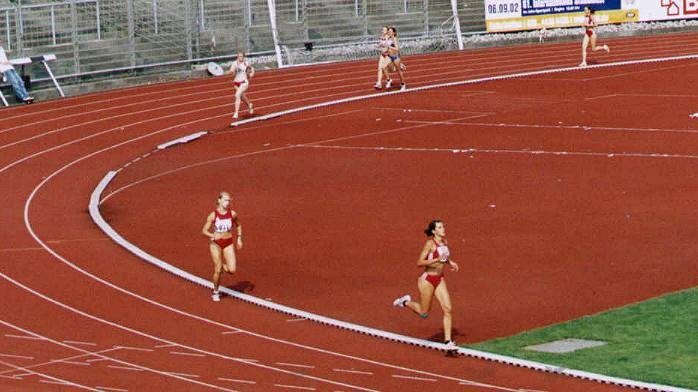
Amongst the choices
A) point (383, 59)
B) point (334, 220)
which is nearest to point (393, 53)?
point (383, 59)

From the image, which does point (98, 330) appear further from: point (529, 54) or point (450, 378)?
point (529, 54)

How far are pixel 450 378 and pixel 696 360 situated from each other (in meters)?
2.87

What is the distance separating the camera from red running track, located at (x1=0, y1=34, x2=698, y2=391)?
795 inches

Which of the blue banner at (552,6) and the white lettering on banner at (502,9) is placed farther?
the white lettering on banner at (502,9)

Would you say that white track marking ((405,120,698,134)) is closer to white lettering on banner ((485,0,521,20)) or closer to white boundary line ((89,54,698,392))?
white boundary line ((89,54,698,392))

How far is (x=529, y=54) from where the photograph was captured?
55.9m

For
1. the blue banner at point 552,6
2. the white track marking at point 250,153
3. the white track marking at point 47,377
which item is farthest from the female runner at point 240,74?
the white track marking at point 47,377

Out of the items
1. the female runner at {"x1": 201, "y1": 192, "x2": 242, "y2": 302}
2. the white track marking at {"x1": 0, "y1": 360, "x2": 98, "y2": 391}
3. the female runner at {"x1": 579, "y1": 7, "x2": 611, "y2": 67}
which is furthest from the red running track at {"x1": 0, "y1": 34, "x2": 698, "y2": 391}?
the female runner at {"x1": 579, "y1": 7, "x2": 611, "y2": 67}

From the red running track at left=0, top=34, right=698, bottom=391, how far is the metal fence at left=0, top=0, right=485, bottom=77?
2.33 m

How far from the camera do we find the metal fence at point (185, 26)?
4772 cm

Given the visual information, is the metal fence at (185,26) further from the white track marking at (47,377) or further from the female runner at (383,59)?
the white track marking at (47,377)

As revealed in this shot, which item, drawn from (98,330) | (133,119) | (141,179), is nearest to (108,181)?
(141,179)

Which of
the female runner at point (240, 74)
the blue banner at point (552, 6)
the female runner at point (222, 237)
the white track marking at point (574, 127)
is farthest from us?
the blue banner at point (552, 6)

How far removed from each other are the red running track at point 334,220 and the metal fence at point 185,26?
7.64ft
